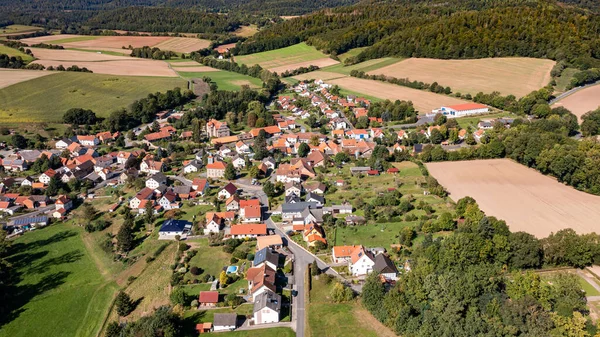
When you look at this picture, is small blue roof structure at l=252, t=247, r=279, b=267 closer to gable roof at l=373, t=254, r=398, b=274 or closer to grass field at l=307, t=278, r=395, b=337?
grass field at l=307, t=278, r=395, b=337

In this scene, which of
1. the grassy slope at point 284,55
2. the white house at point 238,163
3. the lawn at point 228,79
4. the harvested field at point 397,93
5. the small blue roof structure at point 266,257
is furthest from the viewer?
the grassy slope at point 284,55

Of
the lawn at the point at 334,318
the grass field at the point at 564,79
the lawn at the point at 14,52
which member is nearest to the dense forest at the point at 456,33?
Result: the grass field at the point at 564,79

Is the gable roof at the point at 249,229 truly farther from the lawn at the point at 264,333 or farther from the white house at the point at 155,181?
the white house at the point at 155,181

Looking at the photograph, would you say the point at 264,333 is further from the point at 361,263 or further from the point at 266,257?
the point at 361,263

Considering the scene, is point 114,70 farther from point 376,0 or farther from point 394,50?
point 376,0

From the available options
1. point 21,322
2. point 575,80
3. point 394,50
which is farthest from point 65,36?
point 575,80

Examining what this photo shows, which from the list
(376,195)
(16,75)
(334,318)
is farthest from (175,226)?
(16,75)
